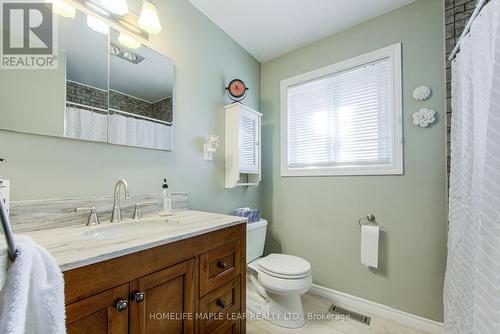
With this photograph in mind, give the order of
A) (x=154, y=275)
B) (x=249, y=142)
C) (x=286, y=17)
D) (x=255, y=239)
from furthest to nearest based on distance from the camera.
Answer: (x=249, y=142), (x=255, y=239), (x=286, y=17), (x=154, y=275)

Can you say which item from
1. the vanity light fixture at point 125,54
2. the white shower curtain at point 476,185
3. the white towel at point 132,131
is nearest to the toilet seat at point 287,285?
the white shower curtain at point 476,185

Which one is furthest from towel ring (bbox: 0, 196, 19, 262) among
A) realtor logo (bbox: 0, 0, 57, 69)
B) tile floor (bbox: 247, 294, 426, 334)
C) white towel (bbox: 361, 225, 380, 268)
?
white towel (bbox: 361, 225, 380, 268)

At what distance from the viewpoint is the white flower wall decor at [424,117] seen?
1.60 m

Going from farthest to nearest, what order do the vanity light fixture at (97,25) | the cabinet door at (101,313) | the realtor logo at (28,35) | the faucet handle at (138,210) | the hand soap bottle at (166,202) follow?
the hand soap bottle at (166,202)
the faucet handle at (138,210)
the vanity light fixture at (97,25)
the realtor logo at (28,35)
the cabinet door at (101,313)

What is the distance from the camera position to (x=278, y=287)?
160 centimetres

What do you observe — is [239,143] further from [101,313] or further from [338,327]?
[338,327]

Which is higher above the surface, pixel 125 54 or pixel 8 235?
pixel 125 54

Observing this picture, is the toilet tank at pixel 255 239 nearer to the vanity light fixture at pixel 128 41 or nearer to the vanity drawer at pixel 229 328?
the vanity drawer at pixel 229 328

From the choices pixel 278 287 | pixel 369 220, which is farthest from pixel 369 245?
pixel 278 287

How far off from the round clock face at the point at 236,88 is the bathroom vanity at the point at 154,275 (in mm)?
1215

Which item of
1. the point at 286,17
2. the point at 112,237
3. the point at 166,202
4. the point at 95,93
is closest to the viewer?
the point at 112,237

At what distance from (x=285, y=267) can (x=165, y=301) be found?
3.25ft

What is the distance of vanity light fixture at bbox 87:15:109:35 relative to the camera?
3.99 ft

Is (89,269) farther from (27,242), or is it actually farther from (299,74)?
(299,74)
